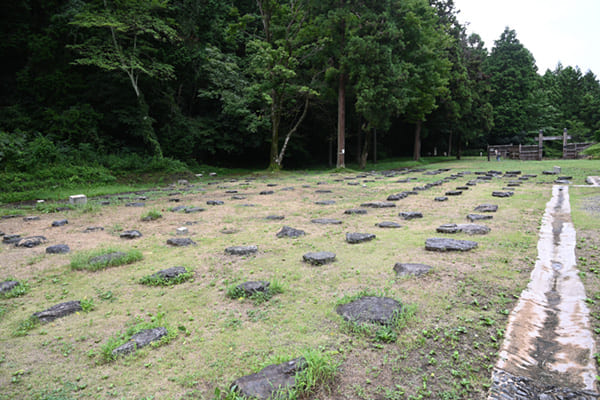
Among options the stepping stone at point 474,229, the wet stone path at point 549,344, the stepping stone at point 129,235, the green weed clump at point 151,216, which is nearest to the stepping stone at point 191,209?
the green weed clump at point 151,216

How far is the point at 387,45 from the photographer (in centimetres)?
1770

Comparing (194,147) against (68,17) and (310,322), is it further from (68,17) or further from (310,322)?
(310,322)

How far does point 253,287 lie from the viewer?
10.0ft

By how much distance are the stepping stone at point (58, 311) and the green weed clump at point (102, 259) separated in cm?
100

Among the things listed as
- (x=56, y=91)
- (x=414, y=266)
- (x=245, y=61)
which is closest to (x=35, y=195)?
(x=56, y=91)

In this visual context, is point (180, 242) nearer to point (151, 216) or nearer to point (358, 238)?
point (151, 216)

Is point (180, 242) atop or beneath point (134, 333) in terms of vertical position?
atop

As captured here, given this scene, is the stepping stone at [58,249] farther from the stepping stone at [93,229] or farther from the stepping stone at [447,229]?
the stepping stone at [447,229]

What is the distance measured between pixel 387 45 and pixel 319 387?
18953 millimetres

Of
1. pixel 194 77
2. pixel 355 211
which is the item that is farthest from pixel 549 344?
pixel 194 77

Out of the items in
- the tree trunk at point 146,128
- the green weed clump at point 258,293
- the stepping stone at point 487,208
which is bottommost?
the green weed clump at point 258,293

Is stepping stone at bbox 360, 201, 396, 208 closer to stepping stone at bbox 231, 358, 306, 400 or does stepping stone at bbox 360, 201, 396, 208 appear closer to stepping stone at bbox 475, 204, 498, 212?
stepping stone at bbox 475, 204, 498, 212

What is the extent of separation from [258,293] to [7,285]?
265 centimetres

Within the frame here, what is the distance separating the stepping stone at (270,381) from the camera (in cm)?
175
